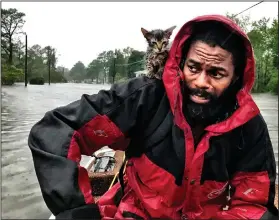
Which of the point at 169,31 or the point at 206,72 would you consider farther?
the point at 169,31

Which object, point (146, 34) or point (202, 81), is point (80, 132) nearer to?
point (202, 81)

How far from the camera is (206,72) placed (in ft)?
4.33

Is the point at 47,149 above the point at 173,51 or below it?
below

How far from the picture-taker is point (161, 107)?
1.31m

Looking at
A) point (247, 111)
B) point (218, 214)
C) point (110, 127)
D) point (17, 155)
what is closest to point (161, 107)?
point (110, 127)

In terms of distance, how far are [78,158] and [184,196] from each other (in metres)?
0.52

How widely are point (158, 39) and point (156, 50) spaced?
0.06m

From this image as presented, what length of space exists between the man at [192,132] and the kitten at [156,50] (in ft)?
0.28

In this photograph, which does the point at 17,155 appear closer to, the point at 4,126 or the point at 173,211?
the point at 4,126

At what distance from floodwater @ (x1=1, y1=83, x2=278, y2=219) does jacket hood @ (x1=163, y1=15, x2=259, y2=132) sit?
129 centimetres

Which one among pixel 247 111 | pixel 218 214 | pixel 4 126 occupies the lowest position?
pixel 4 126

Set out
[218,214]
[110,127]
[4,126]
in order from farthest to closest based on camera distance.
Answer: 1. [4,126]
2. [218,214]
3. [110,127]

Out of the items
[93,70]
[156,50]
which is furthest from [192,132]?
[93,70]

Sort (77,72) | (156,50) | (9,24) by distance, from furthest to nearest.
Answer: (77,72), (9,24), (156,50)
